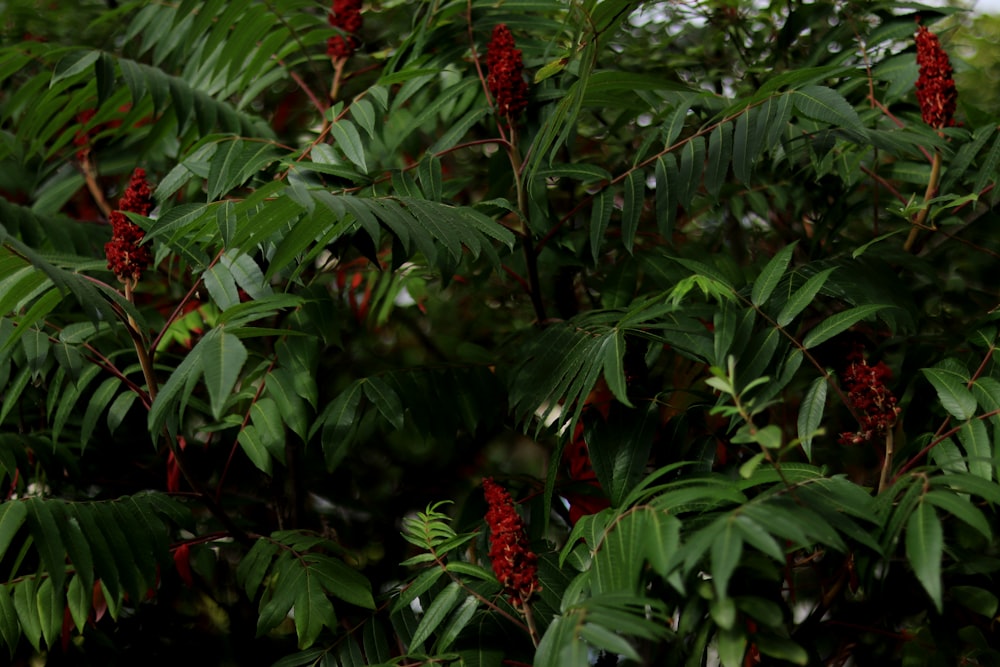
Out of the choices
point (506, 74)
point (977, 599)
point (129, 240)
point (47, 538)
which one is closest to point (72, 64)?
point (129, 240)

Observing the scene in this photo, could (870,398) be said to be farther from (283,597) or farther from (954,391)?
(283,597)

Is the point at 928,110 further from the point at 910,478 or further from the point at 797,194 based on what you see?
the point at 910,478

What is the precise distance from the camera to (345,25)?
2.11 m

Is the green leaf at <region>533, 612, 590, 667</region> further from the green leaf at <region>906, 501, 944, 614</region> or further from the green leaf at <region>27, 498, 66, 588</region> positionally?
the green leaf at <region>27, 498, 66, 588</region>

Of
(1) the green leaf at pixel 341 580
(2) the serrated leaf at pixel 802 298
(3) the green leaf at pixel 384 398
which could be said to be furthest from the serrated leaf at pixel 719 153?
(1) the green leaf at pixel 341 580

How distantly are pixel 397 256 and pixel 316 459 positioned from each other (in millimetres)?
680

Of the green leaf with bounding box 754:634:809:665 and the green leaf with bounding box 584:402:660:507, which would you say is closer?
the green leaf with bounding box 754:634:809:665

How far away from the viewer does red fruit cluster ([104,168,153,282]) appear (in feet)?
5.04

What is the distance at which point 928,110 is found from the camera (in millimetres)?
1667

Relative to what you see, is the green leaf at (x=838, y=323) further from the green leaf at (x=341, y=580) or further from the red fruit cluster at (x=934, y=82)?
the green leaf at (x=341, y=580)

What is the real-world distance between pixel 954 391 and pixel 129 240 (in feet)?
3.98

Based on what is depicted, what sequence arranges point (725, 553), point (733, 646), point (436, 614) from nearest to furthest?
point (725, 553), point (733, 646), point (436, 614)

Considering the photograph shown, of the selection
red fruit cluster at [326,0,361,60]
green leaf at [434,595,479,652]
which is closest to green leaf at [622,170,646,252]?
green leaf at [434,595,479,652]

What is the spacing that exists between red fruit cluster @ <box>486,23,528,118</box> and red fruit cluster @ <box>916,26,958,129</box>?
2.14 ft
